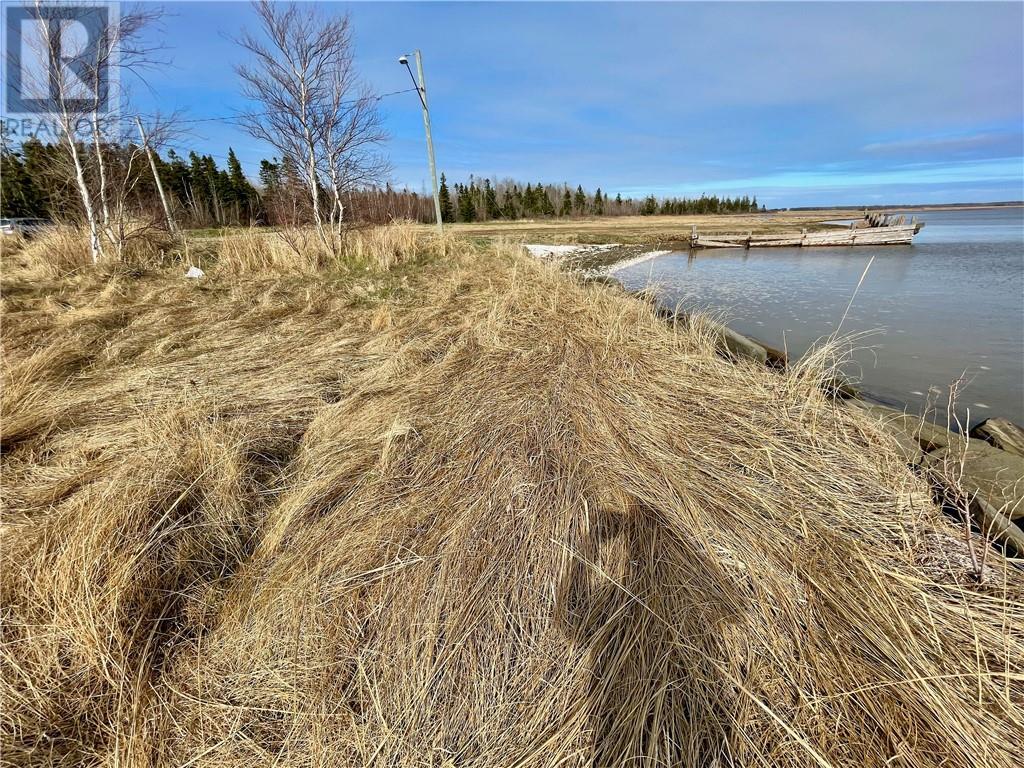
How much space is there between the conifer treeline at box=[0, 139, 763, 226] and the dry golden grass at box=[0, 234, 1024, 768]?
9.28 meters

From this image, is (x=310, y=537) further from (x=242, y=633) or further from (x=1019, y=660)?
(x=1019, y=660)

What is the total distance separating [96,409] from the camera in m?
2.71

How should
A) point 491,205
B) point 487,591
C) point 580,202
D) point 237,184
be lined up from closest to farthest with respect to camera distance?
point 487,591
point 237,184
point 491,205
point 580,202

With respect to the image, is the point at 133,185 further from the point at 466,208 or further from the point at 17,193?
the point at 466,208

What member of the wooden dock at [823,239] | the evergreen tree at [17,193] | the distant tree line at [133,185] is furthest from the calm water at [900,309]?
the evergreen tree at [17,193]

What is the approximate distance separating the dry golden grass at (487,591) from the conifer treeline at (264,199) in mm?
9284

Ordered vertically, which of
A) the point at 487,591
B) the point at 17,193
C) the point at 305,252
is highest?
the point at 17,193

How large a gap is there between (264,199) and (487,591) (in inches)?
554

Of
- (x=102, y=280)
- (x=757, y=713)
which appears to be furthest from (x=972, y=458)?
(x=102, y=280)

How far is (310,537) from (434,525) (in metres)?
0.54

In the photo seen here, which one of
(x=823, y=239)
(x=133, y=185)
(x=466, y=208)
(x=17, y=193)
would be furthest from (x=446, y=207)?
(x=133, y=185)

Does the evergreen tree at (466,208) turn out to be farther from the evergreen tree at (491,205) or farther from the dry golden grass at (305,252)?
the dry golden grass at (305,252)

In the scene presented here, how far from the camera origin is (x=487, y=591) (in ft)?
4.77

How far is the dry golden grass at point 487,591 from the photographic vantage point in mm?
1102
